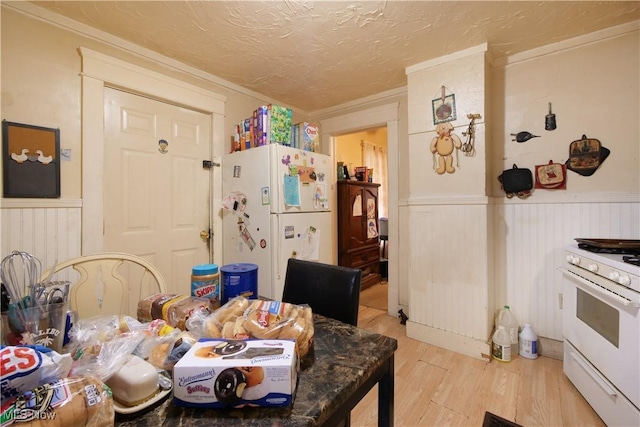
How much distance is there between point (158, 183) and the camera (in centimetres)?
216

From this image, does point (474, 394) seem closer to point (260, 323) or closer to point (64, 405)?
point (260, 323)

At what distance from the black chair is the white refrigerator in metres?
0.79

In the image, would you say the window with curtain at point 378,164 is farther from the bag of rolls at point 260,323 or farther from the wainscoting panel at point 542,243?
the bag of rolls at point 260,323

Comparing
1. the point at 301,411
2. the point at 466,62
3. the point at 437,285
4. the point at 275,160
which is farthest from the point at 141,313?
the point at 466,62

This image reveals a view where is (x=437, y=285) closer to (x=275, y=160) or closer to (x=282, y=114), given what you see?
(x=275, y=160)

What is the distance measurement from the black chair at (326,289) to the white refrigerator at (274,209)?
787 millimetres

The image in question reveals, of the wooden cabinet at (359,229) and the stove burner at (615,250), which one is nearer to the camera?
the stove burner at (615,250)

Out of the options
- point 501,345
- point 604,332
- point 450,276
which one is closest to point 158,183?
point 450,276

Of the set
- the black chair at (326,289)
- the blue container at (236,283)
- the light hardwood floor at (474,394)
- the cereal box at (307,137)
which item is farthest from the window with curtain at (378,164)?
the blue container at (236,283)

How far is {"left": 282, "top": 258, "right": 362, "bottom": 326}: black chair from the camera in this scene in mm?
1120

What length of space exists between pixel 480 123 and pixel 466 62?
18.9 inches

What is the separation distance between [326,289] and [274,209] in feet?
3.33

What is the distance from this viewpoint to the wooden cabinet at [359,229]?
351 cm

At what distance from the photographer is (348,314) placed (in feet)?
3.65
